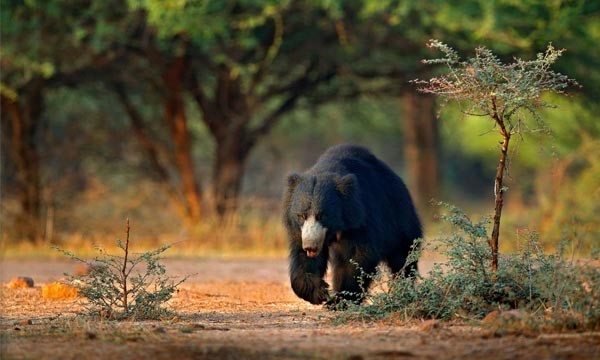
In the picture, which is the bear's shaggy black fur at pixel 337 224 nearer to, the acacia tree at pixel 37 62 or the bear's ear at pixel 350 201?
the bear's ear at pixel 350 201

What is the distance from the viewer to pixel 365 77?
1677 cm

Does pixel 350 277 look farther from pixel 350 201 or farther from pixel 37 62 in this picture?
pixel 37 62

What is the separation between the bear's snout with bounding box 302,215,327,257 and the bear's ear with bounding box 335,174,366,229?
8.5 inches

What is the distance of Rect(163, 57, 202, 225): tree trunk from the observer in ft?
54.0

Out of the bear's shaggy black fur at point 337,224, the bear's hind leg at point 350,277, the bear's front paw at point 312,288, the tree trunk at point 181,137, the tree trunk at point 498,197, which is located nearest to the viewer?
the tree trunk at point 498,197

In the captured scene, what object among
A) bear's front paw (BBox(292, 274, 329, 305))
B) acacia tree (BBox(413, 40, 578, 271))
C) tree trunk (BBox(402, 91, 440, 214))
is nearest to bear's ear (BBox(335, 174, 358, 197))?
bear's front paw (BBox(292, 274, 329, 305))

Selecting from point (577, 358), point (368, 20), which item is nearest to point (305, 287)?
point (577, 358)

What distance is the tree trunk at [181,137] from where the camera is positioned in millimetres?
16453

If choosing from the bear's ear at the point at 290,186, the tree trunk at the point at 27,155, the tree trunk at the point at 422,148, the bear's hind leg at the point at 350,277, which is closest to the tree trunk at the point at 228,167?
the tree trunk at the point at 27,155

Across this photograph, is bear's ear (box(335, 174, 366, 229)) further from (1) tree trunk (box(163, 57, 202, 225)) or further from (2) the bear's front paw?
(1) tree trunk (box(163, 57, 202, 225))

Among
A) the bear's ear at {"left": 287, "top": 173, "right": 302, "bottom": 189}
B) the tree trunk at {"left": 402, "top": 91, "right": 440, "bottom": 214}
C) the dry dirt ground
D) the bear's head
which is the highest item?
the tree trunk at {"left": 402, "top": 91, "right": 440, "bottom": 214}

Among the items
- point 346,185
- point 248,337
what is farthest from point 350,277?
point 248,337

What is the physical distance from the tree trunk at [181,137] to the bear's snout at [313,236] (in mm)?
9352

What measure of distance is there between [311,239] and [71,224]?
9578 millimetres
